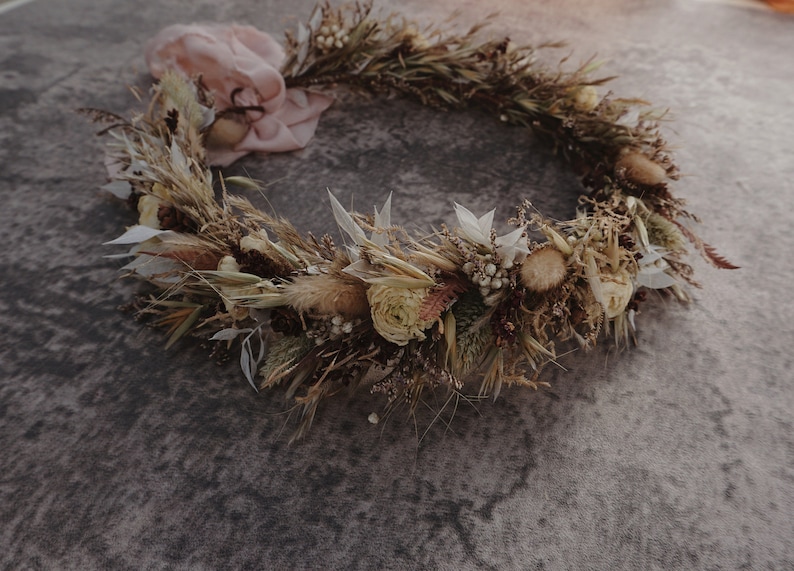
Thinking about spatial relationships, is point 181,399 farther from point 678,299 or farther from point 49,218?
point 678,299

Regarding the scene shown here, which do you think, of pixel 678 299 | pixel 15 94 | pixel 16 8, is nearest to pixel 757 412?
pixel 678 299

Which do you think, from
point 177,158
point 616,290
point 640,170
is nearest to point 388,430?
point 616,290

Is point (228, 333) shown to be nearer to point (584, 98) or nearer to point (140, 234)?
point (140, 234)

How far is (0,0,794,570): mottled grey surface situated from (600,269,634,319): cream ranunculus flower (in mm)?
126

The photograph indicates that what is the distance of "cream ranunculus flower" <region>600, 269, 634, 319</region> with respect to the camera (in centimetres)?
111

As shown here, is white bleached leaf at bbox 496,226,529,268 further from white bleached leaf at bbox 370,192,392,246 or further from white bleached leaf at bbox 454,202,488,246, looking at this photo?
white bleached leaf at bbox 370,192,392,246

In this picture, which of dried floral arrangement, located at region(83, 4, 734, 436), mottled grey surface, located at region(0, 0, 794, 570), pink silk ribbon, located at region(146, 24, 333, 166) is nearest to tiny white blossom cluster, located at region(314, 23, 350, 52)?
pink silk ribbon, located at region(146, 24, 333, 166)

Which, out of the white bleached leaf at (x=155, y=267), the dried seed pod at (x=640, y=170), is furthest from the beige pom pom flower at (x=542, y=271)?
the white bleached leaf at (x=155, y=267)

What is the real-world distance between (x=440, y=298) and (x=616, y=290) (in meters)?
0.31

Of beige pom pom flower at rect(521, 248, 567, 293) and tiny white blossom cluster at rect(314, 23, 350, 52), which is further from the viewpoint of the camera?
tiny white blossom cluster at rect(314, 23, 350, 52)

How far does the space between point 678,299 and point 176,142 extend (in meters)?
1.06

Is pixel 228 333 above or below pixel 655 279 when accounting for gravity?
below

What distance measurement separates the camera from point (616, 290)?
111cm

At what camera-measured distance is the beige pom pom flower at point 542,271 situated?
41.1 inches
